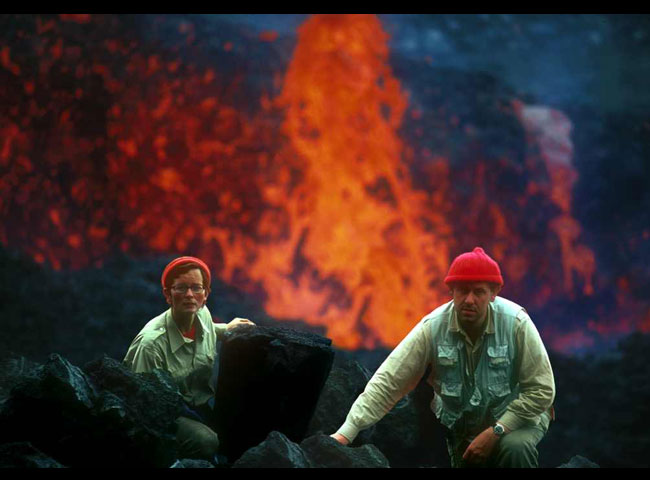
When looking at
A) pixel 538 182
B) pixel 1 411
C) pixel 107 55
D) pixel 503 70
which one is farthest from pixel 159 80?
pixel 1 411

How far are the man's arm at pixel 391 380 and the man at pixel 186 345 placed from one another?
3.34 ft

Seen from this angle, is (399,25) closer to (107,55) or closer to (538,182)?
(538,182)

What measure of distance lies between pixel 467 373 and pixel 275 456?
1352 millimetres

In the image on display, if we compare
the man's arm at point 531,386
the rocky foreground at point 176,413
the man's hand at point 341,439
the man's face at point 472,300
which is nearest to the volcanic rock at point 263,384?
the rocky foreground at point 176,413

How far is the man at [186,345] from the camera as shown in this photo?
5147mm

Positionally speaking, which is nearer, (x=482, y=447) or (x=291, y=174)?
(x=482, y=447)

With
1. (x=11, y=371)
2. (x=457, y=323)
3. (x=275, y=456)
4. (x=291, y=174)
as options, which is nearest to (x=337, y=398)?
(x=457, y=323)

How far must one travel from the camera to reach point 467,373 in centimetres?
488

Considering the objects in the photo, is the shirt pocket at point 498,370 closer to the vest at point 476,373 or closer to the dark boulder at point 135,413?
the vest at point 476,373

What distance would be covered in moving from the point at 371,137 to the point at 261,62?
297 cm

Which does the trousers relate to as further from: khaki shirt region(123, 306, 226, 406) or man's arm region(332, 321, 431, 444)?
khaki shirt region(123, 306, 226, 406)

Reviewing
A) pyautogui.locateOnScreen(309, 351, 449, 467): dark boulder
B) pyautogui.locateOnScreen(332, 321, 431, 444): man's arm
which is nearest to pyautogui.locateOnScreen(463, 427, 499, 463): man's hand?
pyautogui.locateOnScreen(332, 321, 431, 444): man's arm

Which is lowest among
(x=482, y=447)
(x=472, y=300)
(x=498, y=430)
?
(x=482, y=447)

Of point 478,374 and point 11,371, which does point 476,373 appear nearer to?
point 478,374
